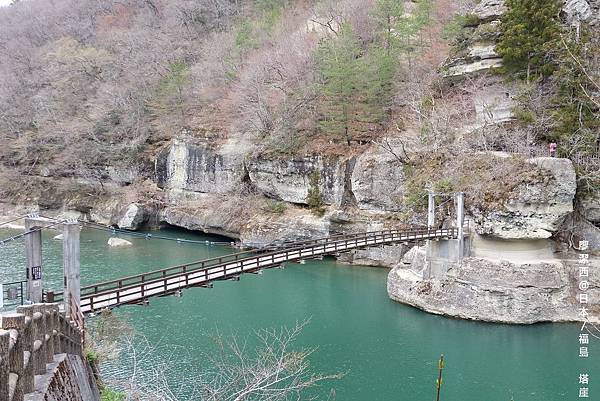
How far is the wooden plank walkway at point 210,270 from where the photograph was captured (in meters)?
12.1

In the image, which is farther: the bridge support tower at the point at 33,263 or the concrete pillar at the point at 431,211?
the concrete pillar at the point at 431,211

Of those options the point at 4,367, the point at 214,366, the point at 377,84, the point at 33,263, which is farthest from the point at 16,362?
the point at 377,84

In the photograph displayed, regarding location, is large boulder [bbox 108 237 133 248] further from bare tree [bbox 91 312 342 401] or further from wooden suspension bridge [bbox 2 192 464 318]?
wooden suspension bridge [bbox 2 192 464 318]

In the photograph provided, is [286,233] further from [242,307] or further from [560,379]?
[560,379]

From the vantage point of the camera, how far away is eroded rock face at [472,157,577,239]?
18031mm

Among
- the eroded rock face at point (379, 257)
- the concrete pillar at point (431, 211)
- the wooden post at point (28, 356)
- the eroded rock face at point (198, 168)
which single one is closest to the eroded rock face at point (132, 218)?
the eroded rock face at point (198, 168)

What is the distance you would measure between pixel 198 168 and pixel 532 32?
69.7 feet

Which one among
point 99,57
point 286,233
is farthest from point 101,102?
point 286,233

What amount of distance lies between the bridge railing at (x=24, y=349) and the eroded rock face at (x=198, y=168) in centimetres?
2645

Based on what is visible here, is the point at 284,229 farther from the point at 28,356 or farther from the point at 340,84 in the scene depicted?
the point at 28,356

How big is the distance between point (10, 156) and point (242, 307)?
3033 cm

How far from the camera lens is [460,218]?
1978cm

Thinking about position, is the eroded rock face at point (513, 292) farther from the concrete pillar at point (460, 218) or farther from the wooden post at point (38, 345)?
the wooden post at point (38, 345)

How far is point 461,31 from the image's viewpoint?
24.1m
